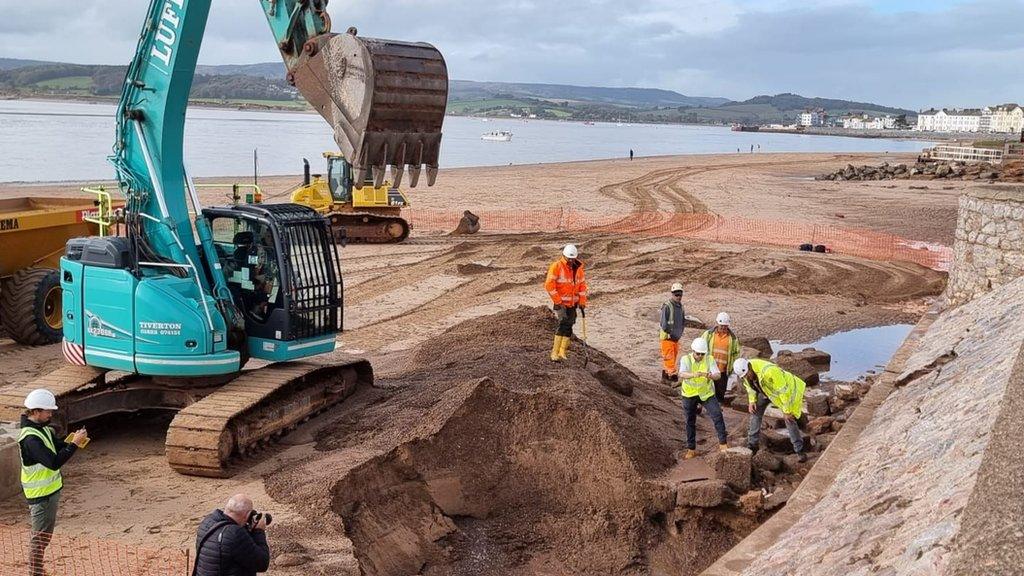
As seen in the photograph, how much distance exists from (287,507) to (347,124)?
3.58m

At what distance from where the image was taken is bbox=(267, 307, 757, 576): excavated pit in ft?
27.5

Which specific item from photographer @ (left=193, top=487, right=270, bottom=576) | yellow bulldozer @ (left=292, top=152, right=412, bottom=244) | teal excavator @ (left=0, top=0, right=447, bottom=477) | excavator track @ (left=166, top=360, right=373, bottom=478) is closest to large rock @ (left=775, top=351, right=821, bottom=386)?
excavator track @ (left=166, top=360, right=373, bottom=478)

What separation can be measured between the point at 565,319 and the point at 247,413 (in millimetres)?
4365

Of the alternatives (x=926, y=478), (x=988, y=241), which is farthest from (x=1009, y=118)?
(x=926, y=478)

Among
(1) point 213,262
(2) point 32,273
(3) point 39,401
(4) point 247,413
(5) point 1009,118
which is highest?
(5) point 1009,118

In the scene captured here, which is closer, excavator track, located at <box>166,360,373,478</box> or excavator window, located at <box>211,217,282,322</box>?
excavator track, located at <box>166,360,373,478</box>

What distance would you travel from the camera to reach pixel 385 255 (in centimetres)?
2383

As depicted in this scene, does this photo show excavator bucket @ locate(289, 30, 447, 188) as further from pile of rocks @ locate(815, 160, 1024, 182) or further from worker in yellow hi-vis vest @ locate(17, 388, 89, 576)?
pile of rocks @ locate(815, 160, 1024, 182)

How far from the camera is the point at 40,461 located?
6844mm

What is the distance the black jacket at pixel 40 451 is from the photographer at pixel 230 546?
193 centimetres

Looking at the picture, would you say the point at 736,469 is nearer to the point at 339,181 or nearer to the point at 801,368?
the point at 801,368

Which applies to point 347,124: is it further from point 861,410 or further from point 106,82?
point 106,82

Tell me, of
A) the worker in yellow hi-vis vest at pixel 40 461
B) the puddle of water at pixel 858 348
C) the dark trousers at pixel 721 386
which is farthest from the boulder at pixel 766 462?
the worker in yellow hi-vis vest at pixel 40 461

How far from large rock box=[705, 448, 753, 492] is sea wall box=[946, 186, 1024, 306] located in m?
7.17
